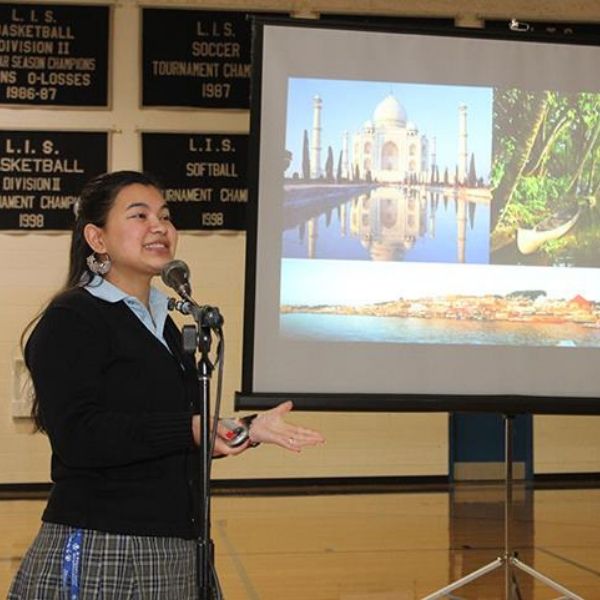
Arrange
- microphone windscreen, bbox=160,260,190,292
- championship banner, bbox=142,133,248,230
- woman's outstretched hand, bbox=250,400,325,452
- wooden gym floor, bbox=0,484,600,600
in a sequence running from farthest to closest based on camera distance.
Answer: championship banner, bbox=142,133,248,230
wooden gym floor, bbox=0,484,600,600
microphone windscreen, bbox=160,260,190,292
woman's outstretched hand, bbox=250,400,325,452

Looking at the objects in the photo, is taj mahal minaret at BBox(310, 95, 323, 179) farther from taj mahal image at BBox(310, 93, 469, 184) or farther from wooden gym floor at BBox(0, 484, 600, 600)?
wooden gym floor at BBox(0, 484, 600, 600)

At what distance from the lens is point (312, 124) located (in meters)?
3.46

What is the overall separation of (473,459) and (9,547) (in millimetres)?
2558

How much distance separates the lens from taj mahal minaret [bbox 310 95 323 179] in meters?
3.46

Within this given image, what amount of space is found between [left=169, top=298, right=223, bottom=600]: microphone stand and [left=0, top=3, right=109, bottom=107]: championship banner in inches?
181

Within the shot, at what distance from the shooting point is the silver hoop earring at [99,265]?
6.74 ft

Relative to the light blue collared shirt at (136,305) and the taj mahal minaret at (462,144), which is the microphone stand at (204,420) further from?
the taj mahal minaret at (462,144)

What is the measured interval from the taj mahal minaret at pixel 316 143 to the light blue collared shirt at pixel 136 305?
1.48 m

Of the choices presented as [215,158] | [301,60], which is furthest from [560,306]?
[215,158]

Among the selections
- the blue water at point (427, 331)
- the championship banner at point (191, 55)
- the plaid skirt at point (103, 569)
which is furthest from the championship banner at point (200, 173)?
the plaid skirt at point (103, 569)

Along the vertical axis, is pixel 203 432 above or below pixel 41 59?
below

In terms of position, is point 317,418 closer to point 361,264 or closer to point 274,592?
point 274,592

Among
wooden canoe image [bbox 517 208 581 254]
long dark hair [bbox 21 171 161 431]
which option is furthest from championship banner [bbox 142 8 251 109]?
long dark hair [bbox 21 171 161 431]

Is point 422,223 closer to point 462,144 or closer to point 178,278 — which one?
point 462,144
